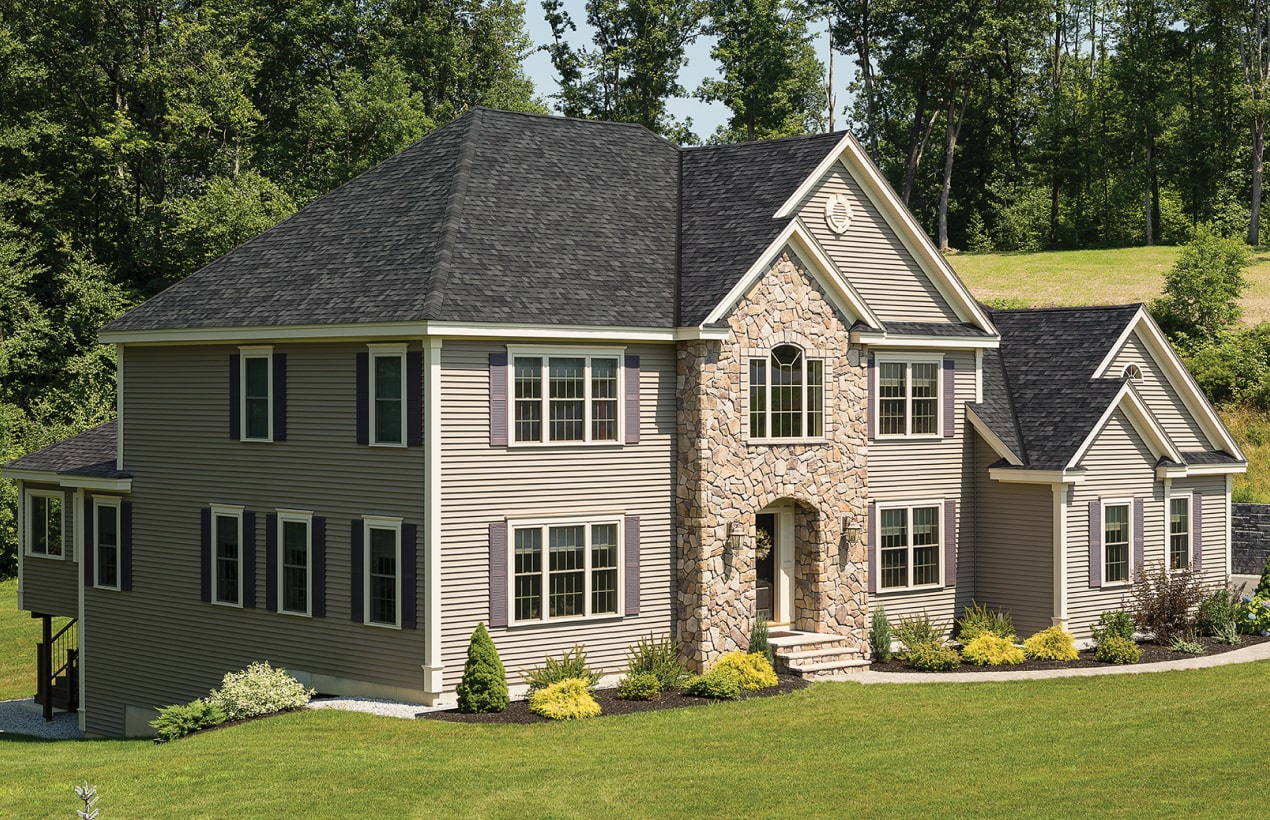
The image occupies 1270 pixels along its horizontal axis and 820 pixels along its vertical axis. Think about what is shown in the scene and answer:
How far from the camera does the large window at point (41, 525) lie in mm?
29938

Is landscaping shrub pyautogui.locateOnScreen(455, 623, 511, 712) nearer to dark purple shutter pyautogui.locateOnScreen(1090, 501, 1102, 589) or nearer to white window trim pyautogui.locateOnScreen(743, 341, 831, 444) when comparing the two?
white window trim pyautogui.locateOnScreen(743, 341, 831, 444)

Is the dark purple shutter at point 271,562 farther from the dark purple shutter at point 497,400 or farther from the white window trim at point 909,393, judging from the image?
the white window trim at point 909,393

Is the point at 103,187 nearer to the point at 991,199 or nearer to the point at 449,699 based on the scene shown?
the point at 449,699

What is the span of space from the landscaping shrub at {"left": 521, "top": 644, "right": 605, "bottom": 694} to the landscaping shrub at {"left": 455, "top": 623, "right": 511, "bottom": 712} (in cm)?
104

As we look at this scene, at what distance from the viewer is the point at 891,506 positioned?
2834 cm

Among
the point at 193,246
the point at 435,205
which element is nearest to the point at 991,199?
the point at 193,246

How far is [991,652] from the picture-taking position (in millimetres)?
26656

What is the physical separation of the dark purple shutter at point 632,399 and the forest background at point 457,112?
86.9 feet

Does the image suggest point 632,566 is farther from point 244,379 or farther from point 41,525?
point 41,525

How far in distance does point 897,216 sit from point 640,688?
1092 cm

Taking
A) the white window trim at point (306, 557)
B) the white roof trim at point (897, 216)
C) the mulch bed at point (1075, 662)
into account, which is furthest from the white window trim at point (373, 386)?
the mulch bed at point (1075, 662)

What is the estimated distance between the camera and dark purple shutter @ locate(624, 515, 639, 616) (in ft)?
80.2

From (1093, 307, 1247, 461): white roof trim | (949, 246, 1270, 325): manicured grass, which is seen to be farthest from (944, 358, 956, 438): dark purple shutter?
(949, 246, 1270, 325): manicured grass

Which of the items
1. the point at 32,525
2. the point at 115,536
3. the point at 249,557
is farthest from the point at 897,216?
the point at 32,525
